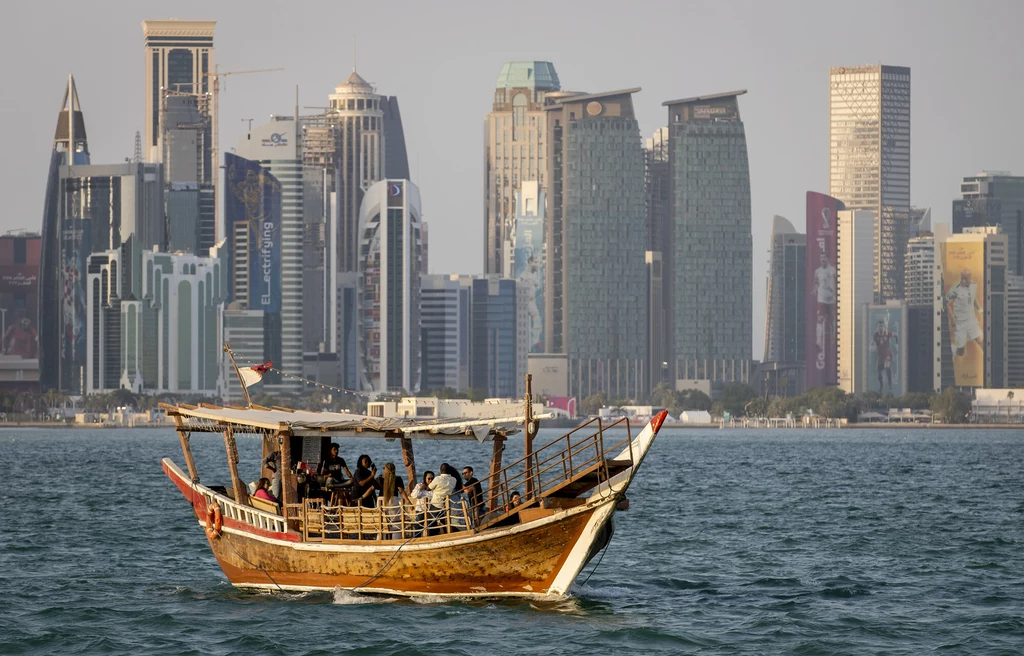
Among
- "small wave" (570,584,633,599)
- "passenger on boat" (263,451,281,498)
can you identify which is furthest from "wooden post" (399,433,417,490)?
"small wave" (570,584,633,599)

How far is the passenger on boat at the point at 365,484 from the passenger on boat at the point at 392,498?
30cm

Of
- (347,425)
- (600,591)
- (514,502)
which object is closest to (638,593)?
(600,591)

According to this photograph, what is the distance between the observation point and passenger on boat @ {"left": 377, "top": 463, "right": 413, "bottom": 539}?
3631cm

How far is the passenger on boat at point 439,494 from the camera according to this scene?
36.1m

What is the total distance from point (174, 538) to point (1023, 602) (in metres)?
25.8

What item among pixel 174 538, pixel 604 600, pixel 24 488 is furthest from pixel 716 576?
pixel 24 488

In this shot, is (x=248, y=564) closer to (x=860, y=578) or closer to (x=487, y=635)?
(x=487, y=635)

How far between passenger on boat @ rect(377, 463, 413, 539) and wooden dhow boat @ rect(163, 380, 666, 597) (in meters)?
0.09

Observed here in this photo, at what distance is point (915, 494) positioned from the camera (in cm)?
7956

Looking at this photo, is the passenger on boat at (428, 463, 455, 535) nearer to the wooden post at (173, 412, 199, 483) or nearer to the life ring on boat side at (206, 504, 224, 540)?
the life ring on boat side at (206, 504, 224, 540)

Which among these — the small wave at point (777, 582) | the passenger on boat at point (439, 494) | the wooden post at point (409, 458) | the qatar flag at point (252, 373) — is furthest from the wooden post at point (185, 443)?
the small wave at point (777, 582)

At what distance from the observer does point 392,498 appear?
37.3 metres

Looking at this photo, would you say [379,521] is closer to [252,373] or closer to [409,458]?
[409,458]

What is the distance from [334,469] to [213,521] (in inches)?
116
